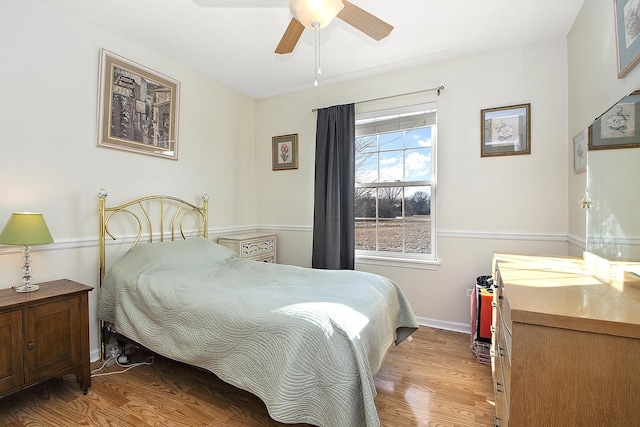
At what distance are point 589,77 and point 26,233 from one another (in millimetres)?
3791

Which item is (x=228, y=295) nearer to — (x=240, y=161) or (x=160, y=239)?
(x=160, y=239)

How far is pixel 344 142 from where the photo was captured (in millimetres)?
3291

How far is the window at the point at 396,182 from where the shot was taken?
3068 millimetres

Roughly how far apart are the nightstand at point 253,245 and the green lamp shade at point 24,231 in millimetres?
1603

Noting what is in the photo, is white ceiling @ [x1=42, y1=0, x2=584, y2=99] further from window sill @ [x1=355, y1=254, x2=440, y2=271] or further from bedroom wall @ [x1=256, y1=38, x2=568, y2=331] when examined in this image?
window sill @ [x1=355, y1=254, x2=440, y2=271]

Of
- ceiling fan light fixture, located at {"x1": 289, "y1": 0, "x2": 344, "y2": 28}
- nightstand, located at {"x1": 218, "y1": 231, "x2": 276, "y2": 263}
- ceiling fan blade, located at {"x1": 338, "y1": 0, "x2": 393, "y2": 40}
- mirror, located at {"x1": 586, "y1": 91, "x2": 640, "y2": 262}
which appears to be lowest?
nightstand, located at {"x1": 218, "y1": 231, "x2": 276, "y2": 263}

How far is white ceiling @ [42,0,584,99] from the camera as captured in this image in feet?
7.08

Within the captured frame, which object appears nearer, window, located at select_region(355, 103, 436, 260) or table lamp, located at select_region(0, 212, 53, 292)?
table lamp, located at select_region(0, 212, 53, 292)

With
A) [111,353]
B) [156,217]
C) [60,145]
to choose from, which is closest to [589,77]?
[156,217]

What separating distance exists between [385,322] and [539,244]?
5.77 ft

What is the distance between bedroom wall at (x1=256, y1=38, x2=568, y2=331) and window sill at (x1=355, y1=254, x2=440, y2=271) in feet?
0.11

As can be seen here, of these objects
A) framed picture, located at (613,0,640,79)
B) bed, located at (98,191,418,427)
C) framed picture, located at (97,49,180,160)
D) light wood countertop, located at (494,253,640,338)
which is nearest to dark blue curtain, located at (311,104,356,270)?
bed, located at (98,191,418,427)

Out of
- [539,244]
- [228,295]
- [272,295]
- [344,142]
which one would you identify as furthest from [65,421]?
[539,244]

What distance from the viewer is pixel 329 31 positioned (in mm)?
2465
